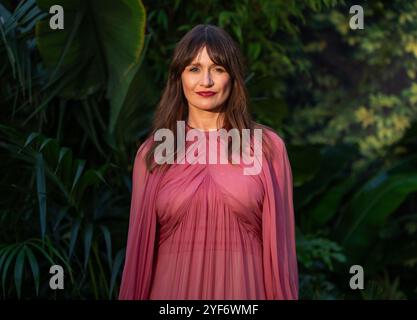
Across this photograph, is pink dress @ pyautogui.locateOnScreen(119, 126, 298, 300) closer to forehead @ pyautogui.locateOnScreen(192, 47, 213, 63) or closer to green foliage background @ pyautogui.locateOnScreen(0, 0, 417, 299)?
forehead @ pyautogui.locateOnScreen(192, 47, 213, 63)

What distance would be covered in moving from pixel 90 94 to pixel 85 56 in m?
0.30

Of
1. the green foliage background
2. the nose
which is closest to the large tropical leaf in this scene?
the green foliage background

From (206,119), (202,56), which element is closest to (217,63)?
(202,56)

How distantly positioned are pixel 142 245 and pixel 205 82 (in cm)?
61

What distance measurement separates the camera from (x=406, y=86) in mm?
8422

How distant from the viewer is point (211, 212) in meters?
3.41

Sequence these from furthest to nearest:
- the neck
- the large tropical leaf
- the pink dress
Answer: the large tropical leaf → the neck → the pink dress

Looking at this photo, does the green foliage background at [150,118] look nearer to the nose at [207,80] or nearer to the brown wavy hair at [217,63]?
the brown wavy hair at [217,63]

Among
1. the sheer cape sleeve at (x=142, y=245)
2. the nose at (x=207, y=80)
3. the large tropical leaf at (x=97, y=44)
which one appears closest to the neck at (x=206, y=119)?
the nose at (x=207, y=80)

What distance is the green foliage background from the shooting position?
518 centimetres

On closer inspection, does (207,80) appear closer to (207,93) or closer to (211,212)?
(207,93)

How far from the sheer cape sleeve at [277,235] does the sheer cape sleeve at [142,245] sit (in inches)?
15.5

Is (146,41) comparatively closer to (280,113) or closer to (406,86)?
(280,113)

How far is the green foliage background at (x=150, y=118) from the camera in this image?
Result: 5.18 metres
